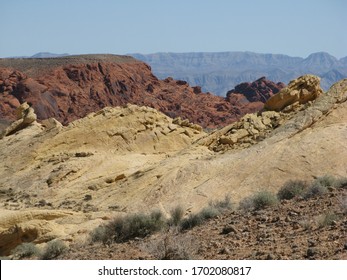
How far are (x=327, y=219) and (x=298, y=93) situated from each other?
1228 centimetres

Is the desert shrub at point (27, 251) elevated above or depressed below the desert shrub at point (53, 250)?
below

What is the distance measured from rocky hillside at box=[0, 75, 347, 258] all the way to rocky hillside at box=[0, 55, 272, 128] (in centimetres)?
4342

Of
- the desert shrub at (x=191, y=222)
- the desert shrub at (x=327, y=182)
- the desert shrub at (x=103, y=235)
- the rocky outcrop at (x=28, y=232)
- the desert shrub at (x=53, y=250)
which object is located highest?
the desert shrub at (x=327, y=182)

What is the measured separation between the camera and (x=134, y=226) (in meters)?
11.6

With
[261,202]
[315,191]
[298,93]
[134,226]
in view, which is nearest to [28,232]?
[134,226]

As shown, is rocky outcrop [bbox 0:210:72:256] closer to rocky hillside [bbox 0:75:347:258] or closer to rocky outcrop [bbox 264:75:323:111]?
rocky hillside [bbox 0:75:347:258]

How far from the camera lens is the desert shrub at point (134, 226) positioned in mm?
11539

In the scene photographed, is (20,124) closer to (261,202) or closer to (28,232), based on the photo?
(28,232)

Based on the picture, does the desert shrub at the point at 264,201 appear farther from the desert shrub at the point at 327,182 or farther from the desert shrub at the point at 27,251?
the desert shrub at the point at 27,251

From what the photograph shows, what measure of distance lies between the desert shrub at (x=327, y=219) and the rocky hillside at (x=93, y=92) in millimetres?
59060

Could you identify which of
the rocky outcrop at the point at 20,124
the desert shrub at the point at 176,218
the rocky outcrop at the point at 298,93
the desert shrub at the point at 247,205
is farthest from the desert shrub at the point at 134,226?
the rocky outcrop at the point at 20,124

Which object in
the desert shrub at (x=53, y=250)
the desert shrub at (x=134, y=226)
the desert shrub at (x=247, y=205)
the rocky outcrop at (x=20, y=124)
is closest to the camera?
the desert shrub at (x=53, y=250)

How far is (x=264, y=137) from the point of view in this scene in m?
19.6

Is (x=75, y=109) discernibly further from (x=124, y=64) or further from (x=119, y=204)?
(x=119, y=204)
